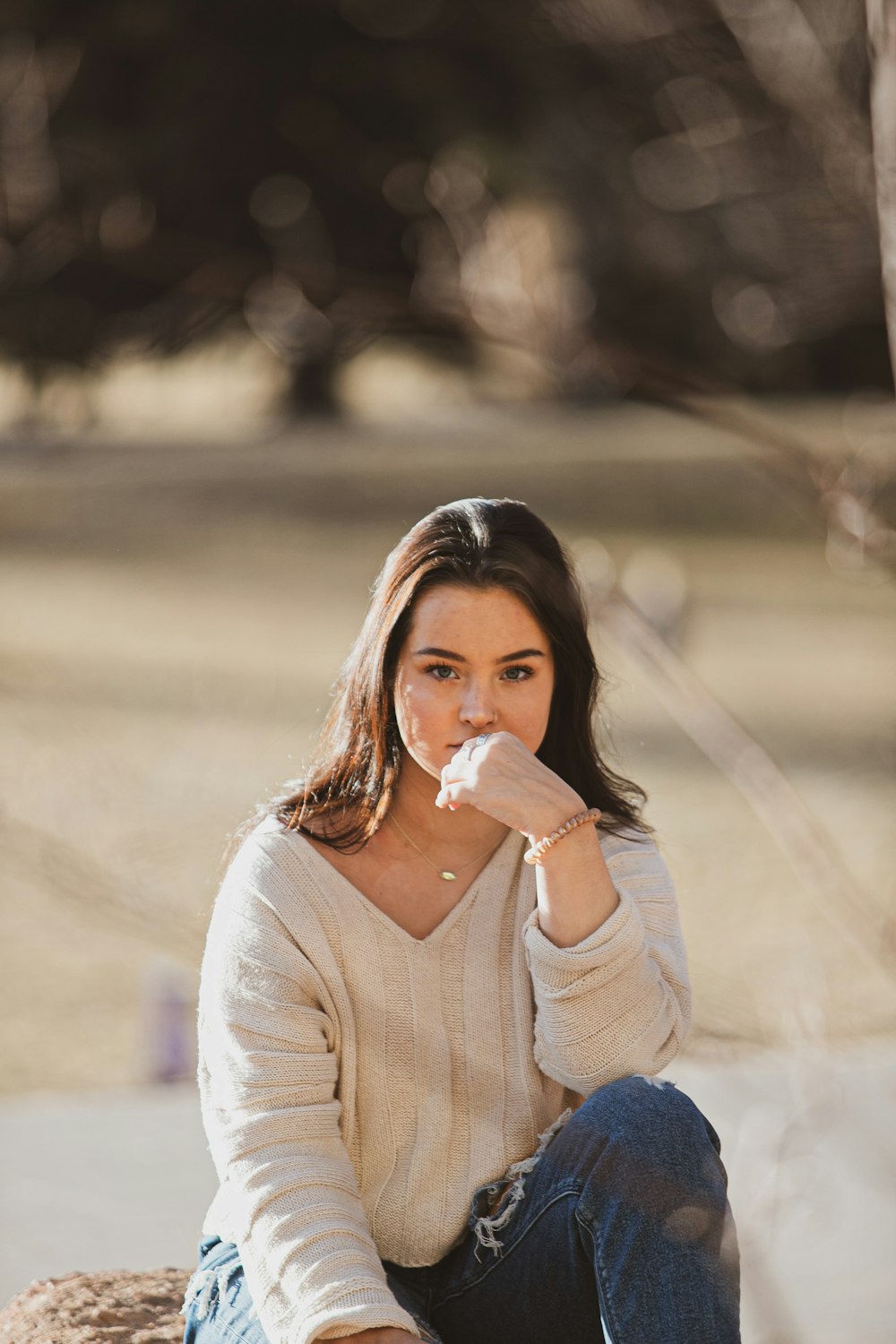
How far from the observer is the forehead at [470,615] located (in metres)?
1.47

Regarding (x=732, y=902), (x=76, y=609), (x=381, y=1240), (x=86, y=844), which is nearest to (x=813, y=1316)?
(x=381, y=1240)

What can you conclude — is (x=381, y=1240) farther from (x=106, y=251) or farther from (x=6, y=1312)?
(x=106, y=251)

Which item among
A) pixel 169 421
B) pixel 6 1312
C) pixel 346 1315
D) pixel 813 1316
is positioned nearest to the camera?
pixel 169 421

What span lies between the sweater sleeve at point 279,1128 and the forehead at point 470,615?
0.27m

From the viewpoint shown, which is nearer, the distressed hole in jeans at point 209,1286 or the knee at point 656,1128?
the knee at point 656,1128

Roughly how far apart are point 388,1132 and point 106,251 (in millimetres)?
976

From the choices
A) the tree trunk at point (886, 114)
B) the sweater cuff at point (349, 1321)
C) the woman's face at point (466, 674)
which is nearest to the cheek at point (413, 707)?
the woman's face at point (466, 674)

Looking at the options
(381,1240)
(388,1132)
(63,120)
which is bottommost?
(381,1240)

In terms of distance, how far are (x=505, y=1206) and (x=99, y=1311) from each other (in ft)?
1.76

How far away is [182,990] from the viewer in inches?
133

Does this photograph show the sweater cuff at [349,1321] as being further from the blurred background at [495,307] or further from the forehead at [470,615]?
the forehead at [470,615]

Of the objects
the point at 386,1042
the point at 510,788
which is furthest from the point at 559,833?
the point at 386,1042

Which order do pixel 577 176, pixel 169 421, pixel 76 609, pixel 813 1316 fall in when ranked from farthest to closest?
pixel 76 609, pixel 813 1316, pixel 169 421, pixel 577 176

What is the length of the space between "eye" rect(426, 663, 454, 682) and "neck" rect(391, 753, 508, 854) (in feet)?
0.41
